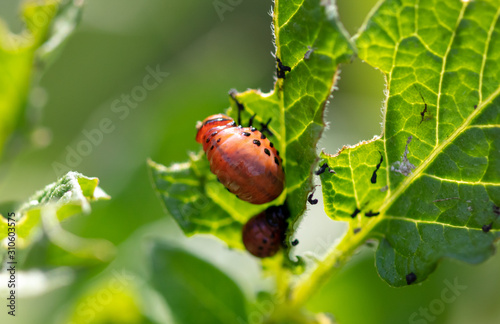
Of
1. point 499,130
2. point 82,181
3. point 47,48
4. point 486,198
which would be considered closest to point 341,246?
point 486,198

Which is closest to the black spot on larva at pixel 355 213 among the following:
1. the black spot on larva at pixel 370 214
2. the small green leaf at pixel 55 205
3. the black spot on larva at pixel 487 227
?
the black spot on larva at pixel 370 214

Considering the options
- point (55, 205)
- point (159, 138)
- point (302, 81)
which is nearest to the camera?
point (55, 205)

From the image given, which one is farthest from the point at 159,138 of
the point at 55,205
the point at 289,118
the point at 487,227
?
the point at 487,227

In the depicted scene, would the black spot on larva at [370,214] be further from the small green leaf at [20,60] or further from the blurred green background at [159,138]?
the small green leaf at [20,60]

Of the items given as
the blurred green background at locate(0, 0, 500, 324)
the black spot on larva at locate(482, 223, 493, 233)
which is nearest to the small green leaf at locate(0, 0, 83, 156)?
the blurred green background at locate(0, 0, 500, 324)

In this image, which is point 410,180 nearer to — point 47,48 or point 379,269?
point 379,269

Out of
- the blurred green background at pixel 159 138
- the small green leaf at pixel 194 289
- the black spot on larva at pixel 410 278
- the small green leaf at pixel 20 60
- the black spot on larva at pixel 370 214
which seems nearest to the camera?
the black spot on larva at pixel 410 278

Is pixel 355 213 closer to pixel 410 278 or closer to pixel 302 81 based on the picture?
pixel 410 278
